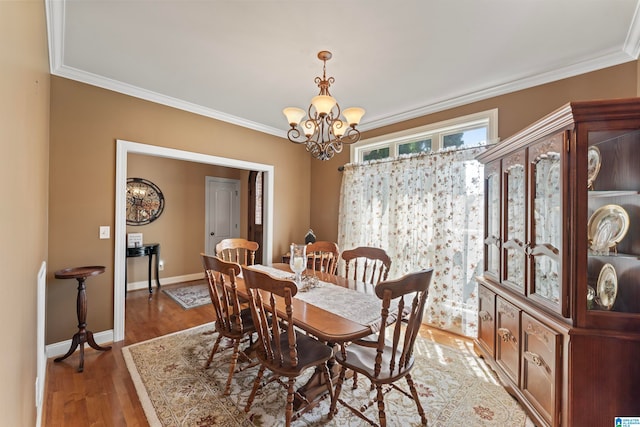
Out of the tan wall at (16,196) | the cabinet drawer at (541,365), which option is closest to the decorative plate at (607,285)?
the cabinet drawer at (541,365)

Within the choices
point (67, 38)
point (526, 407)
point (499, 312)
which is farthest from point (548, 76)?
point (67, 38)

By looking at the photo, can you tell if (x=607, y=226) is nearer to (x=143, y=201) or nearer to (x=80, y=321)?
(x=80, y=321)

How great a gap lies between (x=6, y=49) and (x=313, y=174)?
406 centimetres

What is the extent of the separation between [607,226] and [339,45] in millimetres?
2136

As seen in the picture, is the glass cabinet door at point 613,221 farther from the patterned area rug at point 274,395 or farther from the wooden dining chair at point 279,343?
the wooden dining chair at point 279,343

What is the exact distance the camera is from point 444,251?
10.1ft

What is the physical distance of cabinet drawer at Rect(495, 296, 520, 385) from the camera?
194 centimetres

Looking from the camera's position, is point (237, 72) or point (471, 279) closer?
point (237, 72)

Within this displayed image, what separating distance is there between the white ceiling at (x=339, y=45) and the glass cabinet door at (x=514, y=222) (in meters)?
0.92

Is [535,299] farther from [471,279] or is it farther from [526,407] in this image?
[471,279]

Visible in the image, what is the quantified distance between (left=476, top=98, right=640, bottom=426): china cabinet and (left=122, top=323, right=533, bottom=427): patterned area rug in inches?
10.9

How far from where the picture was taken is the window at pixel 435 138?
289 centimetres

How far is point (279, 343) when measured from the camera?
1.60 meters

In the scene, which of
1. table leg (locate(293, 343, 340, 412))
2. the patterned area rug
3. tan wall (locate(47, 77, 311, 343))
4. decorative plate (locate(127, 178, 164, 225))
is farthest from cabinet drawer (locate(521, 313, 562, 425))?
decorative plate (locate(127, 178, 164, 225))
